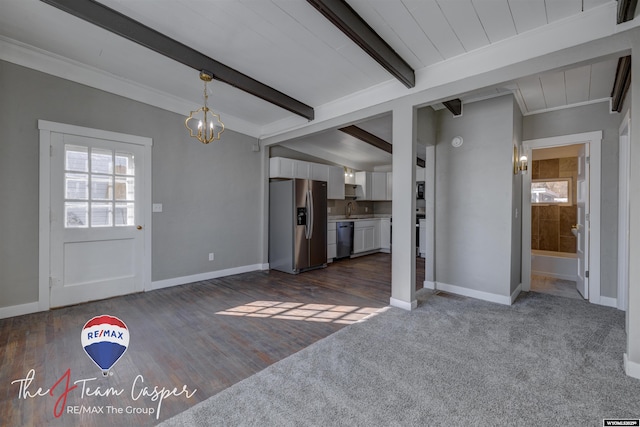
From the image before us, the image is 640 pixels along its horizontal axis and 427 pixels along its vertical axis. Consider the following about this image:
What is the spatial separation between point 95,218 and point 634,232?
5107 mm

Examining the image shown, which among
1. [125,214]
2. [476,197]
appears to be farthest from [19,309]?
[476,197]

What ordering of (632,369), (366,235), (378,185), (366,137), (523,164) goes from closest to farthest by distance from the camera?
(632,369)
(523,164)
(366,137)
(366,235)
(378,185)

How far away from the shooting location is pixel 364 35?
233 centimetres

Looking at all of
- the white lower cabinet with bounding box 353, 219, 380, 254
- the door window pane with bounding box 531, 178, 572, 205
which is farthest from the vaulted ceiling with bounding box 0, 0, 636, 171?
the white lower cabinet with bounding box 353, 219, 380, 254

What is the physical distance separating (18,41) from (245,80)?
2164 millimetres

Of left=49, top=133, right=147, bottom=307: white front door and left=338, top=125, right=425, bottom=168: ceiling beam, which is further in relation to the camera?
left=338, top=125, right=425, bottom=168: ceiling beam

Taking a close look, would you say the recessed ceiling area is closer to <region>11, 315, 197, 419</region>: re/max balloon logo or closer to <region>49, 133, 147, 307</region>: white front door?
<region>49, 133, 147, 307</region>: white front door

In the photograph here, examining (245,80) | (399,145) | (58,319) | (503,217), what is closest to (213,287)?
(58,319)

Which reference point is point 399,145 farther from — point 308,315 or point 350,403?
point 350,403

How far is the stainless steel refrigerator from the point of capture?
502 cm

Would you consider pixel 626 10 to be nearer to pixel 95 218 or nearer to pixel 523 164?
pixel 523 164

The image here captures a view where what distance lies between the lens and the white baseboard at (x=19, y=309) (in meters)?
2.89

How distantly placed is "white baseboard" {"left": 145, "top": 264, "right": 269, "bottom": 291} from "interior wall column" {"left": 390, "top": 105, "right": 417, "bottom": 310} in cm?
274

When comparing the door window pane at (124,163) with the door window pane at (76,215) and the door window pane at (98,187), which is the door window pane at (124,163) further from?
the door window pane at (76,215)
